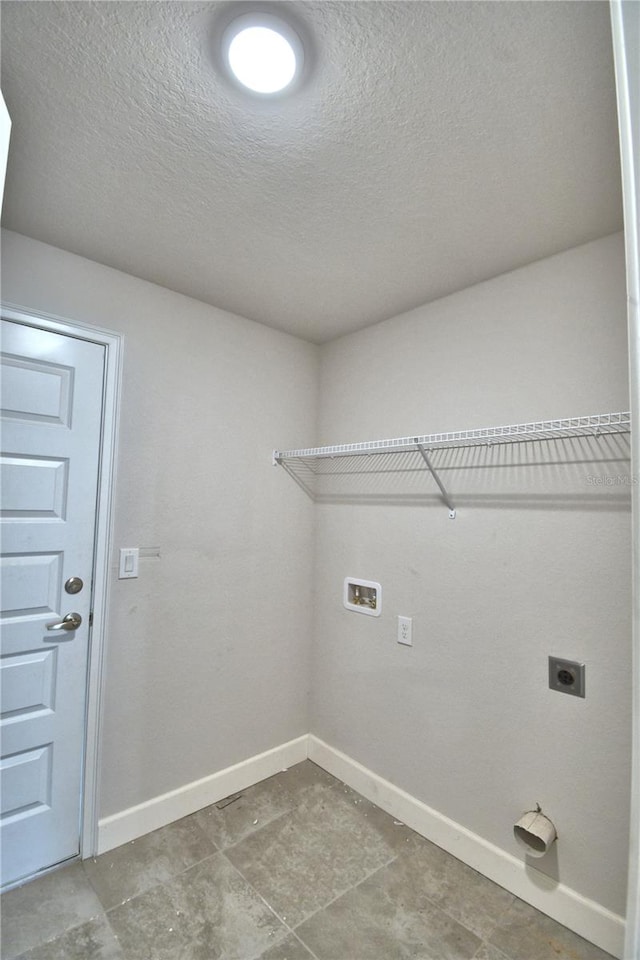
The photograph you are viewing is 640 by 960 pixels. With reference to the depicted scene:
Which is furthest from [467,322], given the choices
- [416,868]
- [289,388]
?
[416,868]

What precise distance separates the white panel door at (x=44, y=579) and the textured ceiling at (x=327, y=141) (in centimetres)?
51

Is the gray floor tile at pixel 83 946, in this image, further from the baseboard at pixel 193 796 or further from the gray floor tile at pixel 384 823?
the gray floor tile at pixel 384 823

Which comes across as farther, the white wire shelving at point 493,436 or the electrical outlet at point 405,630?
the electrical outlet at point 405,630

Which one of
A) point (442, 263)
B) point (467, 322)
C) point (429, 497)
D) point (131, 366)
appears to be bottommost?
point (429, 497)

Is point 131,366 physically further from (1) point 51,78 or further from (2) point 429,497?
(2) point 429,497

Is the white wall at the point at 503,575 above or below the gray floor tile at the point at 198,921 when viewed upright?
above

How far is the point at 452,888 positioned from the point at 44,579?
75.7 inches

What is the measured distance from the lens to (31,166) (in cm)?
132

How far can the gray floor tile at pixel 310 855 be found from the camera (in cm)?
163

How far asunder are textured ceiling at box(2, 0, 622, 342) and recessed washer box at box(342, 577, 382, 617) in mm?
1443

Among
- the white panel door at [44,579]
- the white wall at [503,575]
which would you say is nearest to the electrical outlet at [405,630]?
the white wall at [503,575]

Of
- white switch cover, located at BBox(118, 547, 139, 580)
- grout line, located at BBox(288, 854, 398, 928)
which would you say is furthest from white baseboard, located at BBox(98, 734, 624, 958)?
white switch cover, located at BBox(118, 547, 139, 580)

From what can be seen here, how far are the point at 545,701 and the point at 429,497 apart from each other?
89cm

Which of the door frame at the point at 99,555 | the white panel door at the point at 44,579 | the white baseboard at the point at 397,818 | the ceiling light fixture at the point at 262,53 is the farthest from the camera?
the door frame at the point at 99,555
